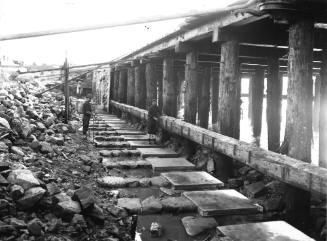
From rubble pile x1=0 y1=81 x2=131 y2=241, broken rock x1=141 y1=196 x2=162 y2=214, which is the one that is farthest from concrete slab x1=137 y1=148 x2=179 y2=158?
broken rock x1=141 y1=196 x2=162 y2=214

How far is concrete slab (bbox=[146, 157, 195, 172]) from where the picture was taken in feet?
23.8

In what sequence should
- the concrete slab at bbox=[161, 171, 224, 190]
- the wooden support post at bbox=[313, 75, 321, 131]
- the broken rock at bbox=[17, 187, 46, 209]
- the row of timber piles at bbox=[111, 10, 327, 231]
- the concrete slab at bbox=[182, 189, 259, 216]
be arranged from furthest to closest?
the wooden support post at bbox=[313, 75, 321, 131] → the concrete slab at bbox=[161, 171, 224, 190] → the row of timber piles at bbox=[111, 10, 327, 231] → the concrete slab at bbox=[182, 189, 259, 216] → the broken rock at bbox=[17, 187, 46, 209]

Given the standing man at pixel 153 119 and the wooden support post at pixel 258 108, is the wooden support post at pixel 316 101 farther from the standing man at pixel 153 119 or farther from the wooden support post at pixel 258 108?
the standing man at pixel 153 119

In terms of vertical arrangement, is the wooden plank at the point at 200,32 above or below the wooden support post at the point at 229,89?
above

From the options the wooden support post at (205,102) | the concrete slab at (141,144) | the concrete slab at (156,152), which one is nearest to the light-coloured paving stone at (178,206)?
the concrete slab at (156,152)

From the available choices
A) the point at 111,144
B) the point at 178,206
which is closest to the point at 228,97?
the point at 178,206

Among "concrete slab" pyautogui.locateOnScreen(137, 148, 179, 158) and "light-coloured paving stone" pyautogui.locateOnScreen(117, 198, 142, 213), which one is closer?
"light-coloured paving stone" pyautogui.locateOnScreen(117, 198, 142, 213)

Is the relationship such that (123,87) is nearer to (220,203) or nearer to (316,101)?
(316,101)

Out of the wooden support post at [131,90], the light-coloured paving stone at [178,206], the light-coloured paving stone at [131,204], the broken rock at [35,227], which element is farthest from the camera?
the wooden support post at [131,90]

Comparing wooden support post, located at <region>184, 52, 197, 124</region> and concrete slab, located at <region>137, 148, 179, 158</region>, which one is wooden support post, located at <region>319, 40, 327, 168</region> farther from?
concrete slab, located at <region>137, 148, 179, 158</region>

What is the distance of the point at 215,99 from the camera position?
1631 cm

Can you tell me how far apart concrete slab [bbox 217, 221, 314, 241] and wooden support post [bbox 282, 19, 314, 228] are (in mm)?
1082

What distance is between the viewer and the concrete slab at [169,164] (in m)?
7.25

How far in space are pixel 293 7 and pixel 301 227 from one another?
313cm
